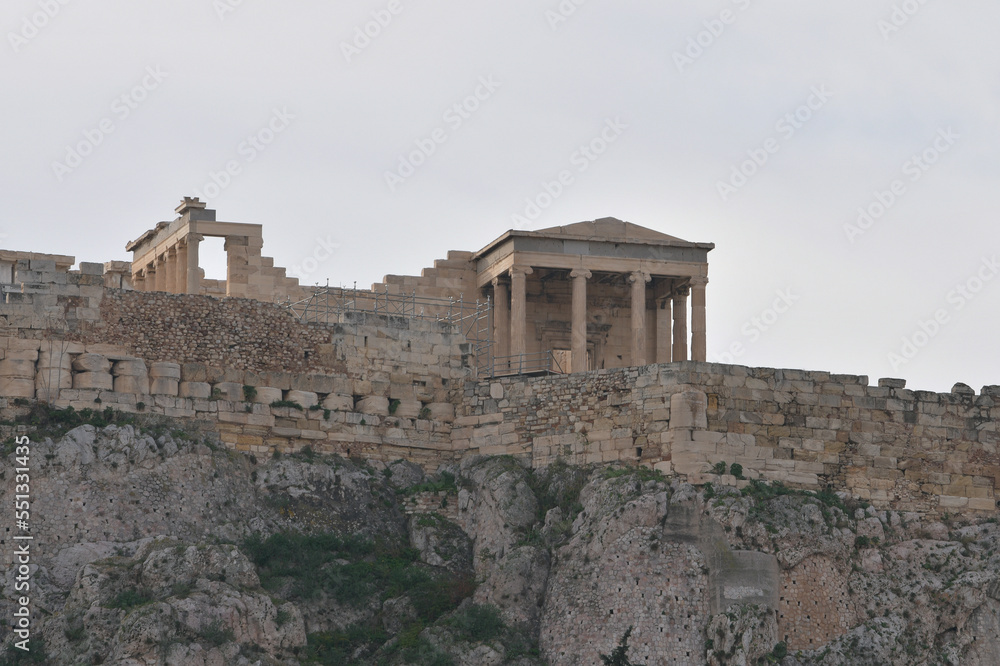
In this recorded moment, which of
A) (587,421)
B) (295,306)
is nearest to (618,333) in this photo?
(295,306)

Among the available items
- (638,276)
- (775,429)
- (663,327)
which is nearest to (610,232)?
(638,276)

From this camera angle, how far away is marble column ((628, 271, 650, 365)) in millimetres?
58875

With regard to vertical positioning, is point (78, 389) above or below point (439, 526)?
above

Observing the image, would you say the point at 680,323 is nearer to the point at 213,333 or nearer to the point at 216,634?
the point at 213,333

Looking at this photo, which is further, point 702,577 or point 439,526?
point 439,526

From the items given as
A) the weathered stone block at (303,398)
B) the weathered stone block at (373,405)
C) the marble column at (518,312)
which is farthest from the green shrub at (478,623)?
the marble column at (518,312)

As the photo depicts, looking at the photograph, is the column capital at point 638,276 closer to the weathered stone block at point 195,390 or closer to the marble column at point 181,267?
the marble column at point 181,267

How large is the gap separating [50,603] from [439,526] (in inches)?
338

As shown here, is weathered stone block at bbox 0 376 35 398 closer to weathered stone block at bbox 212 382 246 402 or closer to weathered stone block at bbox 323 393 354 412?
weathered stone block at bbox 212 382 246 402

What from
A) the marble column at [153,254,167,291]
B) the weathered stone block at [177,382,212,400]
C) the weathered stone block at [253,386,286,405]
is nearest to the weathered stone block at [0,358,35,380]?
the weathered stone block at [177,382,212,400]

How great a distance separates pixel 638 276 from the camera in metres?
59.3

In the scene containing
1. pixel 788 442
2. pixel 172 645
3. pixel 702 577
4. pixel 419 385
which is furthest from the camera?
pixel 419 385

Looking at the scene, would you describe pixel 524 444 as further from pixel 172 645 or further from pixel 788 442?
pixel 172 645

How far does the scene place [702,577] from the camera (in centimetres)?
4128
